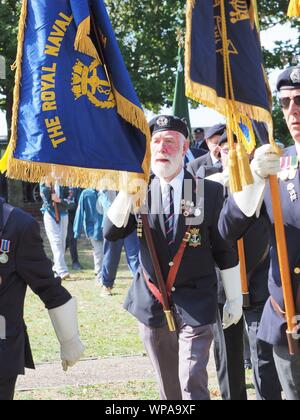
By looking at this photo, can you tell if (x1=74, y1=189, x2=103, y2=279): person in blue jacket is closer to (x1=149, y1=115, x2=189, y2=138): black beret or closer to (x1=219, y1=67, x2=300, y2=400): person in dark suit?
(x1=149, y1=115, x2=189, y2=138): black beret

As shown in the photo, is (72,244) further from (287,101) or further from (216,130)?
(287,101)

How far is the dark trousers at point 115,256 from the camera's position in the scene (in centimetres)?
1243

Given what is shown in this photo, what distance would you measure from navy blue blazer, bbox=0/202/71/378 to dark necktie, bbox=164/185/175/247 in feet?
4.27

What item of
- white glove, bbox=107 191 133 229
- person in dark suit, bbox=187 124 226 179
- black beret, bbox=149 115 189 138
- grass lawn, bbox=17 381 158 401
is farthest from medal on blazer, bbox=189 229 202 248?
person in dark suit, bbox=187 124 226 179

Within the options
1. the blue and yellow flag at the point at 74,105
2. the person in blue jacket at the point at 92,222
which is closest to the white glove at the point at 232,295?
the blue and yellow flag at the point at 74,105

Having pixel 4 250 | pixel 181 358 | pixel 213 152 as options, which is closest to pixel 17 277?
pixel 4 250

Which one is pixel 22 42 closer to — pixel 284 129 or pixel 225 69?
pixel 225 69

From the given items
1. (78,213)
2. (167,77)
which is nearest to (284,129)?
(167,77)

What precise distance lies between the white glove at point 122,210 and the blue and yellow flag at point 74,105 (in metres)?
0.09

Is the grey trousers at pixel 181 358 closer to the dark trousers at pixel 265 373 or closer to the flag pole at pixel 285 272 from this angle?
the dark trousers at pixel 265 373

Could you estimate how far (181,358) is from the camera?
5.68 m

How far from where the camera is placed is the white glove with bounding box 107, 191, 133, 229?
5754 mm
